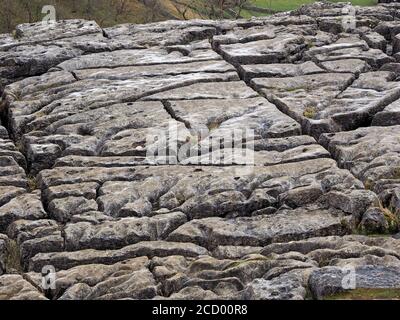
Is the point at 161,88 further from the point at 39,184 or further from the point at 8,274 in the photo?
the point at 8,274

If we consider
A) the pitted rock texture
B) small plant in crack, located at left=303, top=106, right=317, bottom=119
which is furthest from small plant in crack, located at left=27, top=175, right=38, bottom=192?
small plant in crack, located at left=303, top=106, right=317, bottom=119

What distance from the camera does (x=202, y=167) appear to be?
1955 cm

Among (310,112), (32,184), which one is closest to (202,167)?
(32,184)

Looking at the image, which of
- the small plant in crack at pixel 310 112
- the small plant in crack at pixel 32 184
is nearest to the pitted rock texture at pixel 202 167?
the small plant in crack at pixel 310 112

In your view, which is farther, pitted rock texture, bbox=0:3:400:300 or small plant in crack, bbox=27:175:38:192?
small plant in crack, bbox=27:175:38:192

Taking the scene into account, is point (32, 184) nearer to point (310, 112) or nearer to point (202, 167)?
point (202, 167)

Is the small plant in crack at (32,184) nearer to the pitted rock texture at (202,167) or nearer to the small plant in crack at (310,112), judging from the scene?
the pitted rock texture at (202,167)

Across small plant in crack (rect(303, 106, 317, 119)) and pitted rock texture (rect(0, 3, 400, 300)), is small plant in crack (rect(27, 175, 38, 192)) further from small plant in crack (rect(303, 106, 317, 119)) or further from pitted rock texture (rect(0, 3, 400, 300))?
small plant in crack (rect(303, 106, 317, 119))

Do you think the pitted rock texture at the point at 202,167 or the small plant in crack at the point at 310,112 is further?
the small plant in crack at the point at 310,112

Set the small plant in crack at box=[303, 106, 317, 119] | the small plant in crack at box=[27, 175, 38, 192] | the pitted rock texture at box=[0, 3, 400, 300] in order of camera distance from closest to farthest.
Result: the pitted rock texture at box=[0, 3, 400, 300], the small plant in crack at box=[27, 175, 38, 192], the small plant in crack at box=[303, 106, 317, 119]

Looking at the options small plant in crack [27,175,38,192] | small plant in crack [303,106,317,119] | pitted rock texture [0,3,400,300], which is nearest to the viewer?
pitted rock texture [0,3,400,300]

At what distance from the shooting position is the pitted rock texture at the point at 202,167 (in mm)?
14523

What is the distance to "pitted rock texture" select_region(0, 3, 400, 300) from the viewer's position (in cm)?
1452
